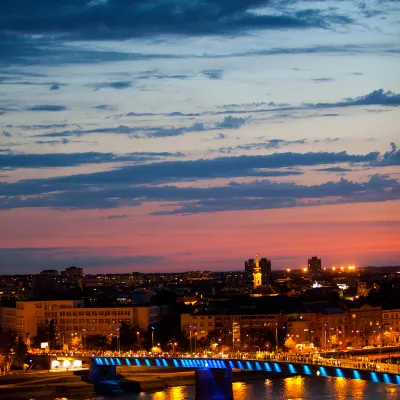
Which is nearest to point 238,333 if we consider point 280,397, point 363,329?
point 363,329

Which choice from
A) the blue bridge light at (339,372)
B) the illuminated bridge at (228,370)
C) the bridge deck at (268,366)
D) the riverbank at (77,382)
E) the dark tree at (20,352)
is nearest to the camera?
the bridge deck at (268,366)

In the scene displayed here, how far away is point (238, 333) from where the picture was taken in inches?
3903

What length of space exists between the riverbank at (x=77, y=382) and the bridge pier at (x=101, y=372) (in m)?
0.47

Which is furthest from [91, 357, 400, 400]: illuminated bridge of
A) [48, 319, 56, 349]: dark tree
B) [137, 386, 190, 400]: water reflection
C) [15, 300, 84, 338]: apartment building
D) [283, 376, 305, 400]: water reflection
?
[15, 300, 84, 338]: apartment building

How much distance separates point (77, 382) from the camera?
77.5m

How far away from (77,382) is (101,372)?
1.48 m

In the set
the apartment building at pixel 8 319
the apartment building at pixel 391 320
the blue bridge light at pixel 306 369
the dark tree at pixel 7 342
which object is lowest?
the blue bridge light at pixel 306 369

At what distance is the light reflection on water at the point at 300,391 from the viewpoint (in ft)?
225

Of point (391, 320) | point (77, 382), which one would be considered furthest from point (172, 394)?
point (391, 320)

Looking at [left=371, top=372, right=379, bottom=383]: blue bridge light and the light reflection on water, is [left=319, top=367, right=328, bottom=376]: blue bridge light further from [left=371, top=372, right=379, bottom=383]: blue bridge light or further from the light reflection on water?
the light reflection on water

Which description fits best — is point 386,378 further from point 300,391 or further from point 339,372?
point 300,391

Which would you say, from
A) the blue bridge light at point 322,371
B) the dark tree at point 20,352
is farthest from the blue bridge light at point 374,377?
the dark tree at point 20,352

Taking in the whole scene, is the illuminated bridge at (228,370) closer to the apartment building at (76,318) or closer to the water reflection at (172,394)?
the water reflection at (172,394)

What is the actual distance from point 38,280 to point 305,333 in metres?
81.7
